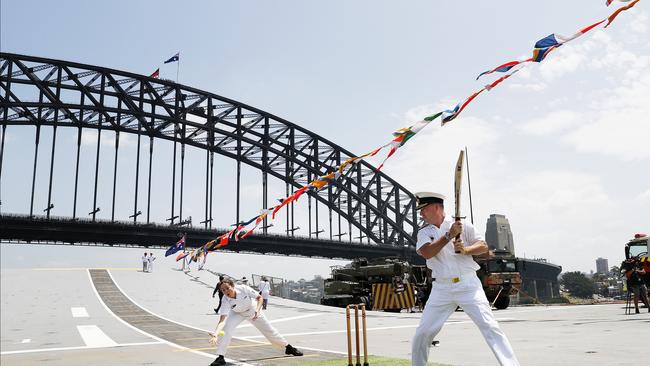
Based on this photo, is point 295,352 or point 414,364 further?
point 295,352

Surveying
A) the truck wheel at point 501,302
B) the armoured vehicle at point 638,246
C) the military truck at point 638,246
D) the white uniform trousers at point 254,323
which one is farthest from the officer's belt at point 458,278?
the truck wheel at point 501,302

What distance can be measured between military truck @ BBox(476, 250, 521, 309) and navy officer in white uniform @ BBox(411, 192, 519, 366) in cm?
2052

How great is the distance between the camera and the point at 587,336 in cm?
1059

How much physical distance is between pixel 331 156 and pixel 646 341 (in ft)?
257

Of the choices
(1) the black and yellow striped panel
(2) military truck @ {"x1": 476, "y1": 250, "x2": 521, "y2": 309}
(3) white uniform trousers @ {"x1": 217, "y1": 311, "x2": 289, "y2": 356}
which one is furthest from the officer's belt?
(1) the black and yellow striped panel

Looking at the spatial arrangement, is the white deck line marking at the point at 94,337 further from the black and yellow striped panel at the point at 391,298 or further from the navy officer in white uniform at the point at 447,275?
the black and yellow striped panel at the point at 391,298

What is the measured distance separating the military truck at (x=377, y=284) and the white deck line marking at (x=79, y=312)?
45.6 feet

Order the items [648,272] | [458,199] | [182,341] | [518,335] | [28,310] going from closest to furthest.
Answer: [458,199], [518,335], [182,341], [648,272], [28,310]

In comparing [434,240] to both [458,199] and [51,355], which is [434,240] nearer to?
[458,199]

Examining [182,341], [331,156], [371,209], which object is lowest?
[182,341]

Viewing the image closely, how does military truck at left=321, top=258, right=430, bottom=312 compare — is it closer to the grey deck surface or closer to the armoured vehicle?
the armoured vehicle

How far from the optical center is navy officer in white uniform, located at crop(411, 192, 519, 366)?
4.88 metres

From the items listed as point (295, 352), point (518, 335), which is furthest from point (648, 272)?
point (295, 352)

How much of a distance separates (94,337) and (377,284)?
682 inches
